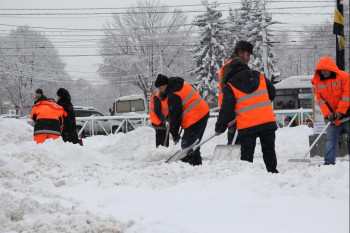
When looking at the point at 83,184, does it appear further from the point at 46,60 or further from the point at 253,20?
the point at 46,60

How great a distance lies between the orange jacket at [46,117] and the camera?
8.99 metres

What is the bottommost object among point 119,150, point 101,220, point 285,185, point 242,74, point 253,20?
point 119,150

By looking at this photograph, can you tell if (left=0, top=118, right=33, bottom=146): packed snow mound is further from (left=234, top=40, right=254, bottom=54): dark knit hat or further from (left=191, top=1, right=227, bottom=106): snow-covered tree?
(left=191, top=1, right=227, bottom=106): snow-covered tree

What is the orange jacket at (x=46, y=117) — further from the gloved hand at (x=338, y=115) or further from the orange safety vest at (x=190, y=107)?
the gloved hand at (x=338, y=115)

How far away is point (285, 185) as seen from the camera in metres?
3.42

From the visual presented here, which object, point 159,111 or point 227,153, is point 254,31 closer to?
point 159,111

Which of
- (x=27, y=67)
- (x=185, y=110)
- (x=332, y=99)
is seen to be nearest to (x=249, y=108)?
(x=332, y=99)

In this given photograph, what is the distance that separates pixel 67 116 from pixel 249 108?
5581 millimetres

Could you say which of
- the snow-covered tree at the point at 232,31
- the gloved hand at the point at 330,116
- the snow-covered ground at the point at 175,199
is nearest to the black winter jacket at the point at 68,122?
the snow-covered ground at the point at 175,199

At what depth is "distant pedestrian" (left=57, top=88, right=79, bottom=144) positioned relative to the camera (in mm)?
10118

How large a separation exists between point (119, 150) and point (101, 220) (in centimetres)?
900

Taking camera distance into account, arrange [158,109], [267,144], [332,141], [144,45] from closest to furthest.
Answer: [267,144], [332,141], [158,109], [144,45]

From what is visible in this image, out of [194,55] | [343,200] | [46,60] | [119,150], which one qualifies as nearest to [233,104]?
[343,200]

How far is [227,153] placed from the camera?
19.1ft
